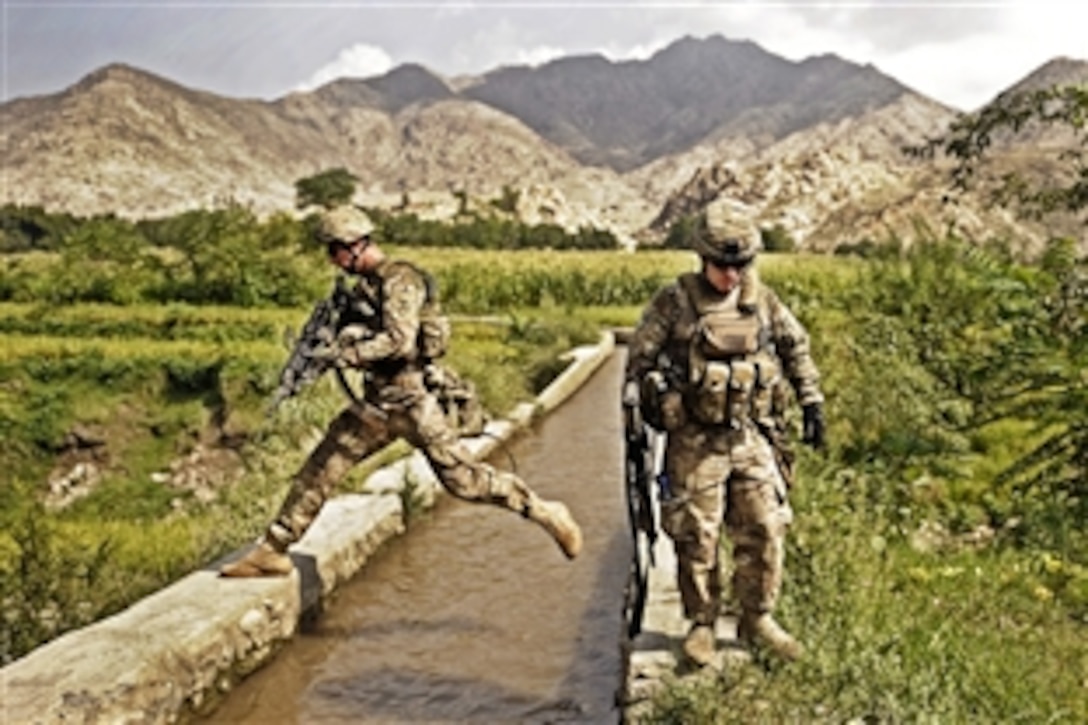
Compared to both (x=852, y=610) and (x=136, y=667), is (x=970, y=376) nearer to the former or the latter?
(x=852, y=610)

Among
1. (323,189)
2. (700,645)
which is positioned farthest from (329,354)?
(323,189)

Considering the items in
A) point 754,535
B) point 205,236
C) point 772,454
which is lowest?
point 754,535

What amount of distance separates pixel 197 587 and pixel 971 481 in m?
6.78

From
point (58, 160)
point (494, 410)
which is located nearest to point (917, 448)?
point (494, 410)

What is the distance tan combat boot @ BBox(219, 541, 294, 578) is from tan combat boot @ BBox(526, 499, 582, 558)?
4.41 feet

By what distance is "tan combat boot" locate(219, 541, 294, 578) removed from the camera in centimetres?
604

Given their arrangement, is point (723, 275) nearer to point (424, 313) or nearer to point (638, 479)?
point (638, 479)

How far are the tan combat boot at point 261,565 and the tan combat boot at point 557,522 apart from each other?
4.41ft

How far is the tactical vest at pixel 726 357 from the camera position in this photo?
4.61 m

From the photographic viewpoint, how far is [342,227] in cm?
581

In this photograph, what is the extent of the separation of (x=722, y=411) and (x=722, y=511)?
0.46 m

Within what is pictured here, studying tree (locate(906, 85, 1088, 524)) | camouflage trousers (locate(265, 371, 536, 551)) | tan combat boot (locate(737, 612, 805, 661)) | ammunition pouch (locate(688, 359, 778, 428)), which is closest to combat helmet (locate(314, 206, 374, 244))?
camouflage trousers (locate(265, 371, 536, 551))

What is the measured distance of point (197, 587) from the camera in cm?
589

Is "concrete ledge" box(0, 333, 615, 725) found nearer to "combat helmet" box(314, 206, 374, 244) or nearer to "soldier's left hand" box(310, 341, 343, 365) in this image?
"soldier's left hand" box(310, 341, 343, 365)
